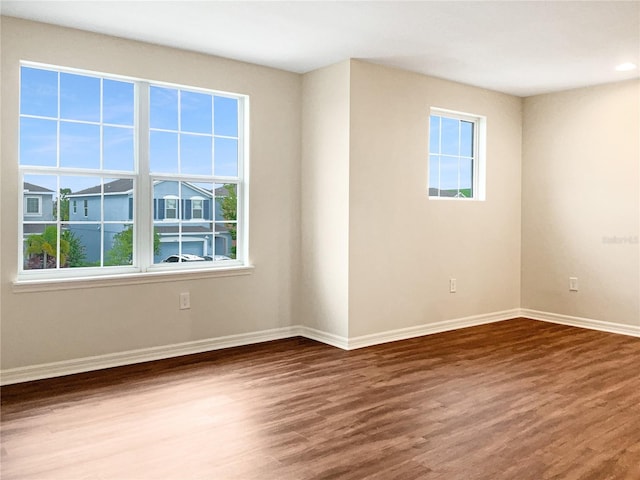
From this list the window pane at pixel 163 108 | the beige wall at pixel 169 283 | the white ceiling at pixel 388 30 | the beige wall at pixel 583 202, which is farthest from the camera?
the beige wall at pixel 583 202

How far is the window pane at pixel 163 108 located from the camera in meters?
4.47

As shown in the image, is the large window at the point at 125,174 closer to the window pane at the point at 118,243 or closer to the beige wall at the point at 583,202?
the window pane at the point at 118,243

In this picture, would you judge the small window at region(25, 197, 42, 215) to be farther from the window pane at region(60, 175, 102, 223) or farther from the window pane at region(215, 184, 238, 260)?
the window pane at region(215, 184, 238, 260)

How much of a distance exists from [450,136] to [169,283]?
314cm

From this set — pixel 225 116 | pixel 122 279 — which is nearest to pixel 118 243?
pixel 122 279

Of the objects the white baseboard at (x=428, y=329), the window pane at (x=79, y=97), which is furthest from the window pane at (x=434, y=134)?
the window pane at (x=79, y=97)

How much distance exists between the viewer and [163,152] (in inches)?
179

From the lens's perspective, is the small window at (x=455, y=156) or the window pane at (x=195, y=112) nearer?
the window pane at (x=195, y=112)

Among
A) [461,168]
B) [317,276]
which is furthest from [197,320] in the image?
[461,168]

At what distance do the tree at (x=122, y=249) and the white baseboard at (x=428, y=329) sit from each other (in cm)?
194

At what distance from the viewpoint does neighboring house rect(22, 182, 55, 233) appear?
390 cm

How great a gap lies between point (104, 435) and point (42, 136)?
220 cm

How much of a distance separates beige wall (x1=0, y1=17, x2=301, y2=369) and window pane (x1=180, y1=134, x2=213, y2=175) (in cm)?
39

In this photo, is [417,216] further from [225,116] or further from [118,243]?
[118,243]
